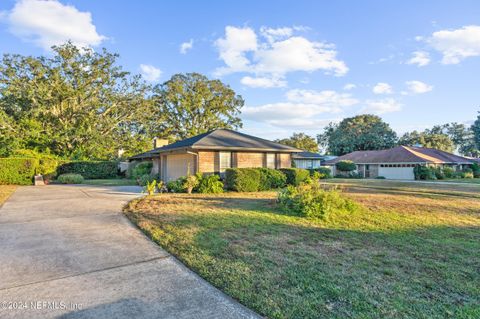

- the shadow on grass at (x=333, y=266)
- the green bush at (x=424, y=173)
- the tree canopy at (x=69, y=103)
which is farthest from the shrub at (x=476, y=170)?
the tree canopy at (x=69, y=103)

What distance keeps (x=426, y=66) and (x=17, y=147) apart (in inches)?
1208

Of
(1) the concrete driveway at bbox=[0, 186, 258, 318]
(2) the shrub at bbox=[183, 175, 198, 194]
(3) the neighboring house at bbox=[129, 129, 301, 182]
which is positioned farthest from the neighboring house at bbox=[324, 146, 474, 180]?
A: (1) the concrete driveway at bbox=[0, 186, 258, 318]

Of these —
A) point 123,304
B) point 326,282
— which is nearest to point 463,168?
point 326,282

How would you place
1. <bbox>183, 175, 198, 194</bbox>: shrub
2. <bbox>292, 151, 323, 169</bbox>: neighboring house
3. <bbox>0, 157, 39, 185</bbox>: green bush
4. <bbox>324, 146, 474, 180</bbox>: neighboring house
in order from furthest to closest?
<bbox>324, 146, 474, 180</bbox>: neighboring house, <bbox>292, 151, 323, 169</bbox>: neighboring house, <bbox>0, 157, 39, 185</bbox>: green bush, <bbox>183, 175, 198, 194</bbox>: shrub

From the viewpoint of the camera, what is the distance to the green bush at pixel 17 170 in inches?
691

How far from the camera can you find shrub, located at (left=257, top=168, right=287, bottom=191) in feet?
45.8

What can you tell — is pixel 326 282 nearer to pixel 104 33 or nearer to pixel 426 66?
pixel 426 66

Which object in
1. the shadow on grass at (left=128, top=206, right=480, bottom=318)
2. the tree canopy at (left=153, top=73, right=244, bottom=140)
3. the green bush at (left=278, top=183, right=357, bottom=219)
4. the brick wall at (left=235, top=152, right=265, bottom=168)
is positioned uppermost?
the tree canopy at (left=153, top=73, right=244, bottom=140)

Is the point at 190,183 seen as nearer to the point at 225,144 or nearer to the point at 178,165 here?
the point at 225,144

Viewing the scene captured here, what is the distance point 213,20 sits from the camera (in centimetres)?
1334

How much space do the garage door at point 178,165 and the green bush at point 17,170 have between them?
9.68 meters

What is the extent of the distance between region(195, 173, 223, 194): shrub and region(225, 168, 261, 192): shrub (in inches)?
22.0

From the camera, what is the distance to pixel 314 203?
Answer: 7.73 m

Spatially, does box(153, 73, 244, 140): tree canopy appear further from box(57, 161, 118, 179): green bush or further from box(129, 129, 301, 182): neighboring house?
box(129, 129, 301, 182): neighboring house
